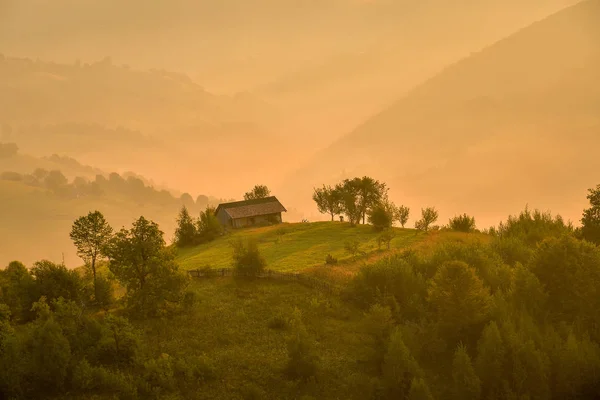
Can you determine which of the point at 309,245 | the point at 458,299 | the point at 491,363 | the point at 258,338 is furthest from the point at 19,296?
the point at 309,245

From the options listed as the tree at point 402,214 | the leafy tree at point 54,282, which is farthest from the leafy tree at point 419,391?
the tree at point 402,214

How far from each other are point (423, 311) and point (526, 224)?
1354 inches

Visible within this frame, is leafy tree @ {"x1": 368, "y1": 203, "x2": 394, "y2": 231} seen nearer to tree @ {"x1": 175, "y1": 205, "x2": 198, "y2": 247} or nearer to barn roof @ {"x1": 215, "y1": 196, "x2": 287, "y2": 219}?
barn roof @ {"x1": 215, "y1": 196, "x2": 287, "y2": 219}

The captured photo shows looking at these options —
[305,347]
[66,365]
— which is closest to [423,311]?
[305,347]

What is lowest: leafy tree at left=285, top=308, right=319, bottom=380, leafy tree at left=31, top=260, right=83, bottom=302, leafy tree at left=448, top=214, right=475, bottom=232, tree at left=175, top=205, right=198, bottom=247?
leafy tree at left=285, top=308, right=319, bottom=380

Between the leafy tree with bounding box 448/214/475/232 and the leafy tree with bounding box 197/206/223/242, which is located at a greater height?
→ the leafy tree with bounding box 197/206/223/242

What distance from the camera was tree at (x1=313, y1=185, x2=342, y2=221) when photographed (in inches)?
4257

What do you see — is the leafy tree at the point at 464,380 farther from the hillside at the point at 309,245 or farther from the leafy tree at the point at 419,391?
the hillside at the point at 309,245

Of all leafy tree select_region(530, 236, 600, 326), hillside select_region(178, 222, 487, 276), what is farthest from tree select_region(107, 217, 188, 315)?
leafy tree select_region(530, 236, 600, 326)

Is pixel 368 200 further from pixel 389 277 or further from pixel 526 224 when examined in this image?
pixel 389 277

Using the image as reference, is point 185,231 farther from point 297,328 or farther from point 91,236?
point 297,328

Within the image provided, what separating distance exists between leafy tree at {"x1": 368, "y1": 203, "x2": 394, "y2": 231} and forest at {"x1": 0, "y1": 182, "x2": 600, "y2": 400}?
2881 cm

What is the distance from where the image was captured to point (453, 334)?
146ft

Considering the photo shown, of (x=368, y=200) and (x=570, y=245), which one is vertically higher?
(x=368, y=200)
